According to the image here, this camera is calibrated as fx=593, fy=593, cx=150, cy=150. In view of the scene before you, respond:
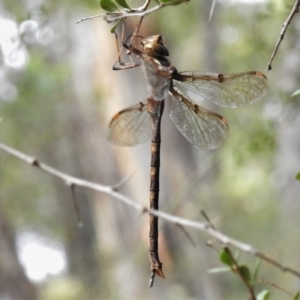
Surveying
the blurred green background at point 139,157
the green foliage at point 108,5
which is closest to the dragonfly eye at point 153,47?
the green foliage at point 108,5

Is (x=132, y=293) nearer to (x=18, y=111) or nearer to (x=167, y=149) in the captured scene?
(x=167, y=149)

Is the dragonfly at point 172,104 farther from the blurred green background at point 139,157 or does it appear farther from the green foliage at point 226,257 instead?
the blurred green background at point 139,157

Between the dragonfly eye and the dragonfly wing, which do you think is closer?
the dragonfly eye

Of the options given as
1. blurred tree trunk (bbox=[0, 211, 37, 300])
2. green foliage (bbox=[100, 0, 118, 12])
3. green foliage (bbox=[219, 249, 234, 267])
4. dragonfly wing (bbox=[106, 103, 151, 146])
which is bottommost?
green foliage (bbox=[219, 249, 234, 267])

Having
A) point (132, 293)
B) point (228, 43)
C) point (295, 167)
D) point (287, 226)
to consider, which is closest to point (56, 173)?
point (295, 167)

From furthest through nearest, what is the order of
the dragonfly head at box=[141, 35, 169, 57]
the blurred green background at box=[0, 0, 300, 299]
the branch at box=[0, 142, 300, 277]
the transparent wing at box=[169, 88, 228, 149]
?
the blurred green background at box=[0, 0, 300, 299], the transparent wing at box=[169, 88, 228, 149], the dragonfly head at box=[141, 35, 169, 57], the branch at box=[0, 142, 300, 277]

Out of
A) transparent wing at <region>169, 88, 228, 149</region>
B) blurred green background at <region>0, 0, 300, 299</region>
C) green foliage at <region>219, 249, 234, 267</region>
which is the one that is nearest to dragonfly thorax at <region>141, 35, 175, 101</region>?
transparent wing at <region>169, 88, 228, 149</region>

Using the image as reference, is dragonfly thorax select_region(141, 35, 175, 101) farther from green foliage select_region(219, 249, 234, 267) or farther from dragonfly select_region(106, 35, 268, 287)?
green foliage select_region(219, 249, 234, 267)
